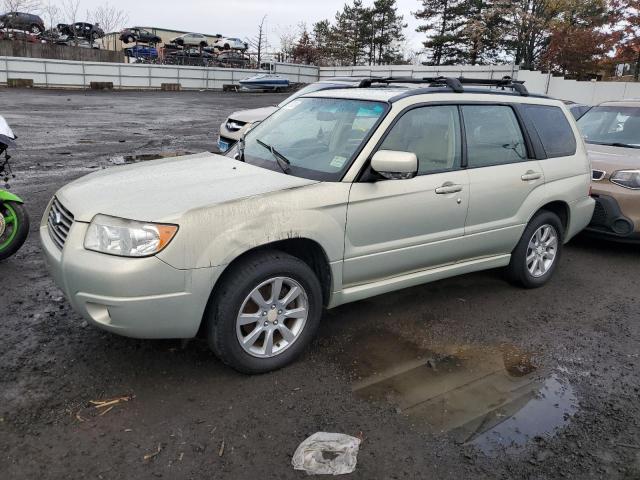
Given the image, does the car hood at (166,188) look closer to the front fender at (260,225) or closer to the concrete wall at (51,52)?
the front fender at (260,225)

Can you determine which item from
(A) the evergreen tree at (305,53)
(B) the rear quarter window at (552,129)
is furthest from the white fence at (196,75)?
(B) the rear quarter window at (552,129)

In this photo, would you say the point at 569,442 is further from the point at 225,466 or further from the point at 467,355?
the point at 225,466

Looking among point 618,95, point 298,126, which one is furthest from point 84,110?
point 618,95

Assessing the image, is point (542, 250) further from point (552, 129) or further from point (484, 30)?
point (484, 30)

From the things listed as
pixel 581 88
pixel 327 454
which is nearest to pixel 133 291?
pixel 327 454

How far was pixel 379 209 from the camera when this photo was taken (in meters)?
3.85

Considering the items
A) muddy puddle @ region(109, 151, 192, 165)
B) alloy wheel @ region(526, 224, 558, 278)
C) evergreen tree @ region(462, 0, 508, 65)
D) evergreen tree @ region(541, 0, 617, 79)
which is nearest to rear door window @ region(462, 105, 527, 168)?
alloy wheel @ region(526, 224, 558, 278)

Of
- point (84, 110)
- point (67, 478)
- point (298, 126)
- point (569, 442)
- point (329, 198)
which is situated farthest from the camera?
point (84, 110)

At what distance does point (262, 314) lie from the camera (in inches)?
136

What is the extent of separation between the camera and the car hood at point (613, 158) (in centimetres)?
655

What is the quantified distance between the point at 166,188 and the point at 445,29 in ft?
167

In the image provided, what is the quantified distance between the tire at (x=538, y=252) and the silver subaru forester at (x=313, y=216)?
0.02 m

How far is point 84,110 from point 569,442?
66.9 feet

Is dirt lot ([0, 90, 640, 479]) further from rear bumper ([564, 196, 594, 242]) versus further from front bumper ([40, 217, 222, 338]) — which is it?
rear bumper ([564, 196, 594, 242])
